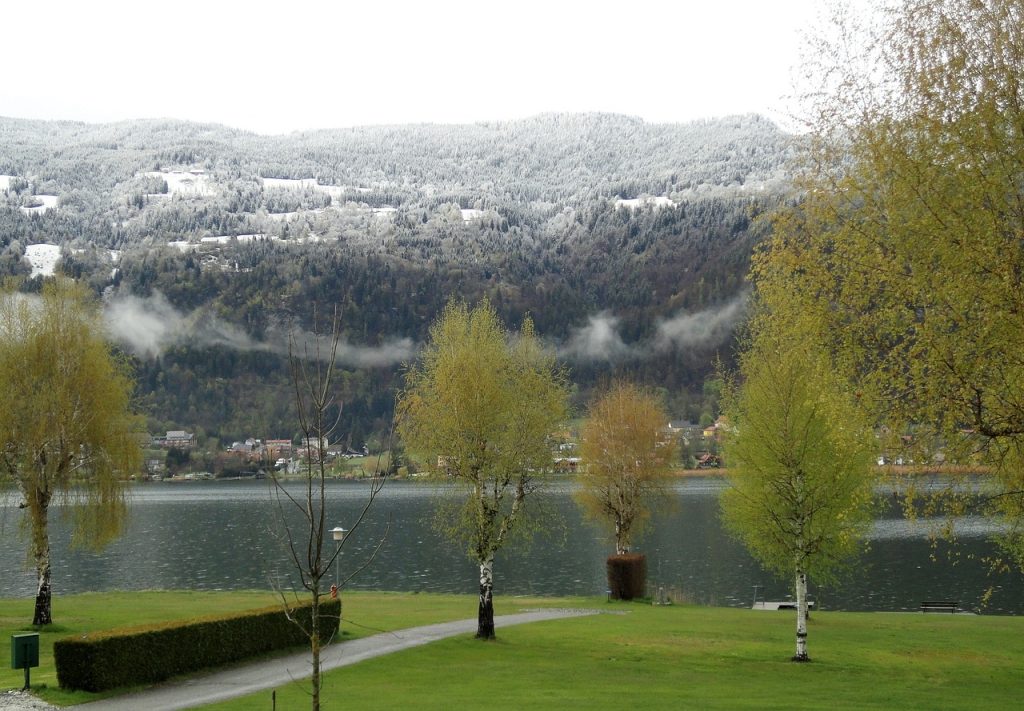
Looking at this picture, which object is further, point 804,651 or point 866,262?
point 804,651

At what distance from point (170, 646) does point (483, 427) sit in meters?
12.6

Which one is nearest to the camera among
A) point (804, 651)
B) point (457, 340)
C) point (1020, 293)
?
point (1020, 293)

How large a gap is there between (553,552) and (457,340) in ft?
184

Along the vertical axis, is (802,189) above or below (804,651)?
above

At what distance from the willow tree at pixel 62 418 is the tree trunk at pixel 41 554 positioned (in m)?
0.04

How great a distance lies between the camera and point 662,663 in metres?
28.7

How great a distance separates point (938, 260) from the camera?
1522 centimetres

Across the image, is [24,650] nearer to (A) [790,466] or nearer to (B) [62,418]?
(B) [62,418]

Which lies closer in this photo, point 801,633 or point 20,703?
point 20,703

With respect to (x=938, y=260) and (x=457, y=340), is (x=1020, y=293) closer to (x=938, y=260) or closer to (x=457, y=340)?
(x=938, y=260)

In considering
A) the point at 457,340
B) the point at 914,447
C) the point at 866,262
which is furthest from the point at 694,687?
the point at 457,340

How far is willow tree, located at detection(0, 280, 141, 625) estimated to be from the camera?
120 feet

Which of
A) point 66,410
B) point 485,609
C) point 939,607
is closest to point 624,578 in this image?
point 939,607

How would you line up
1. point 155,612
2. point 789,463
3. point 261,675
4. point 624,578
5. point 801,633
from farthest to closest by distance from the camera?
point 624,578
point 155,612
point 789,463
point 801,633
point 261,675
